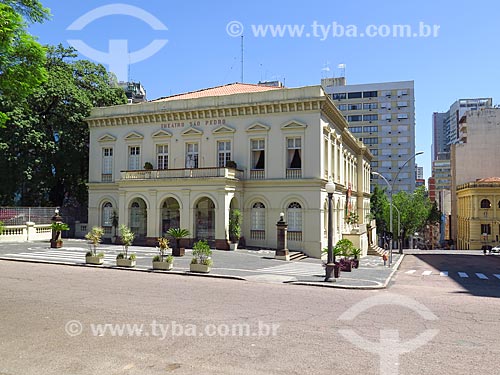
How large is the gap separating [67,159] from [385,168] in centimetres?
6761

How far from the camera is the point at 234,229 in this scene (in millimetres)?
29641

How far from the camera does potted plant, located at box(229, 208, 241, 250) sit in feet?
97.2

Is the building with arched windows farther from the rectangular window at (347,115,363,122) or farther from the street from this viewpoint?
the rectangular window at (347,115,363,122)

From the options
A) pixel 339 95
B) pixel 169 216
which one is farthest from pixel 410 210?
pixel 169 216

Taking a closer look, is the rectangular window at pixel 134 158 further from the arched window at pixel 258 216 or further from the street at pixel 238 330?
the street at pixel 238 330

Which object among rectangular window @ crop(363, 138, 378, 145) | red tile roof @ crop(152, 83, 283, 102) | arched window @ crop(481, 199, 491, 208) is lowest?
arched window @ crop(481, 199, 491, 208)

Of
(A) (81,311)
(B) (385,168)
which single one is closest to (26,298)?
(A) (81,311)

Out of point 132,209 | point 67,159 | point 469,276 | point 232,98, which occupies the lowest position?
point 469,276

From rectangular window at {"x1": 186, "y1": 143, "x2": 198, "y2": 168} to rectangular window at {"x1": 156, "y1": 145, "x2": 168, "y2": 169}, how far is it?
6.34ft

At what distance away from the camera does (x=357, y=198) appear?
47.3 meters

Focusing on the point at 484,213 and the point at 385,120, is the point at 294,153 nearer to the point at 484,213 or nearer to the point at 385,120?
the point at 484,213

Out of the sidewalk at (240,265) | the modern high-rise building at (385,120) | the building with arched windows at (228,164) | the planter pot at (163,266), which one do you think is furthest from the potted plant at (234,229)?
the modern high-rise building at (385,120)

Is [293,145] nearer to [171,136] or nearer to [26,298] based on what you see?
[171,136]

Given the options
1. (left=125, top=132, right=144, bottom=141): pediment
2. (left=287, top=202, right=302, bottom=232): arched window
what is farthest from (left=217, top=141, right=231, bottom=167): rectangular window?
(left=125, top=132, right=144, bottom=141): pediment
